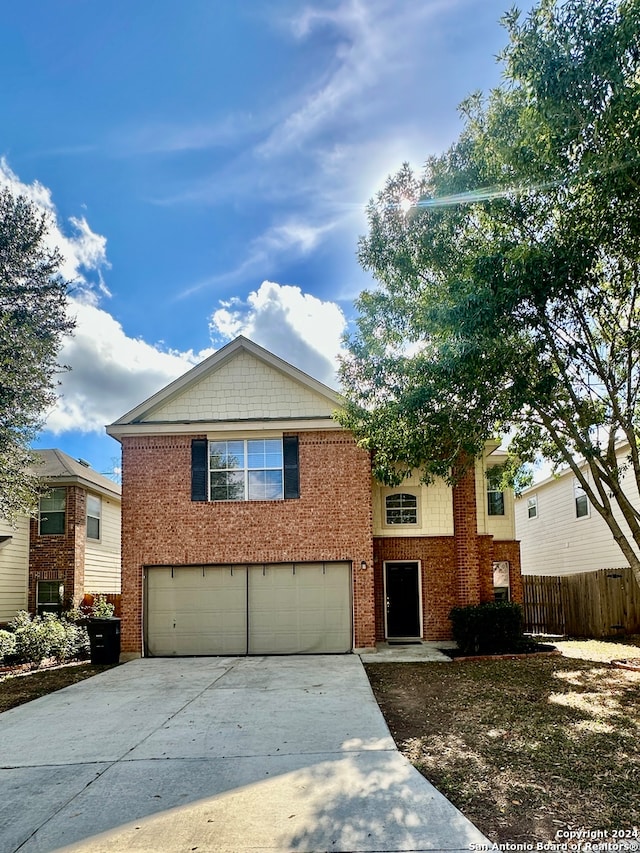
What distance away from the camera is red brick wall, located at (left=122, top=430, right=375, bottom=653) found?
1425cm

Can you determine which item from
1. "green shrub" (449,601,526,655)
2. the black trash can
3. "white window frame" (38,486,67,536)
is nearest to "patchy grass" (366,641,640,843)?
"green shrub" (449,601,526,655)

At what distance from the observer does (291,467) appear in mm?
14508

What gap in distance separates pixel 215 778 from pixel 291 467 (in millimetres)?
9048

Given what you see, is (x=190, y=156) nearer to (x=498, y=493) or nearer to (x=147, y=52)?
(x=147, y=52)

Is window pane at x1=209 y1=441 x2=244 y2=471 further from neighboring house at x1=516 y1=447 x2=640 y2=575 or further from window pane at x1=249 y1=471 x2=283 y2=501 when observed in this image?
neighboring house at x1=516 y1=447 x2=640 y2=575

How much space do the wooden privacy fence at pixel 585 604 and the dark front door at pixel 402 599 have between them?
4763mm

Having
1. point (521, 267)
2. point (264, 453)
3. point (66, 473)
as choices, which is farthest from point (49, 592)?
point (521, 267)

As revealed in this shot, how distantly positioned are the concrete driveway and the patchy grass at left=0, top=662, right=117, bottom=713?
2.53 feet

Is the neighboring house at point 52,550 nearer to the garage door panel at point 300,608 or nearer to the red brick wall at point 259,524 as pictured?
the red brick wall at point 259,524

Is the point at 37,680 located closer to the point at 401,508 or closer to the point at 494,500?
the point at 401,508

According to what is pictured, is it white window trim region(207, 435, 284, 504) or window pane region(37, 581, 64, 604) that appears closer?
white window trim region(207, 435, 284, 504)

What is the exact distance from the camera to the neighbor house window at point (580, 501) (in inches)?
805

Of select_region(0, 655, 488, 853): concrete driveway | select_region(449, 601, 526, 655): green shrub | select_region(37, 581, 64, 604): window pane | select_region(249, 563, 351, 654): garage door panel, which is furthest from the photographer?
select_region(37, 581, 64, 604): window pane

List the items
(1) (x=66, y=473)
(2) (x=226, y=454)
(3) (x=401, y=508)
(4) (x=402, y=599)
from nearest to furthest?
(2) (x=226, y=454)
(4) (x=402, y=599)
(3) (x=401, y=508)
(1) (x=66, y=473)
